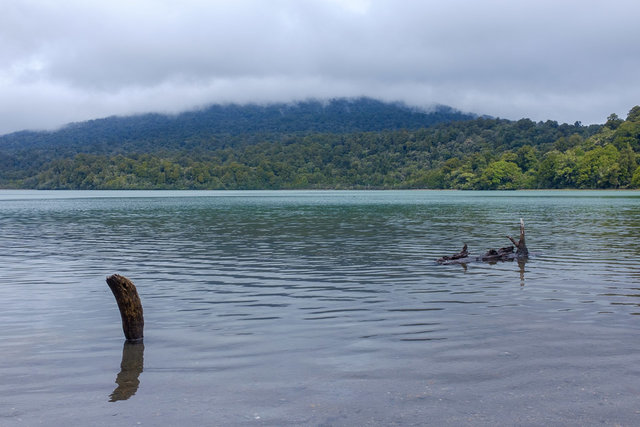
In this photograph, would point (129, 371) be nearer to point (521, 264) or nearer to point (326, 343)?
point (326, 343)

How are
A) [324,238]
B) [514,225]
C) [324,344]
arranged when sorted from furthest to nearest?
1. [514,225]
2. [324,238]
3. [324,344]

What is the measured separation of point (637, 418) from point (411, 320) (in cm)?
787

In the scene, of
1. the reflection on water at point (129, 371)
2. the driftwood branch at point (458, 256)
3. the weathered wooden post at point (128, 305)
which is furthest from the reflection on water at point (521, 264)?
the reflection on water at point (129, 371)

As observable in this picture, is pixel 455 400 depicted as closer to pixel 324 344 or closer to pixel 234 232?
pixel 324 344

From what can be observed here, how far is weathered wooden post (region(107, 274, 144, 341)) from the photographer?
1496 centimetres

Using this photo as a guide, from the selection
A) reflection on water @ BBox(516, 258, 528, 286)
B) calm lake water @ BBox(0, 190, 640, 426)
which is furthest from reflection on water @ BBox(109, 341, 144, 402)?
reflection on water @ BBox(516, 258, 528, 286)

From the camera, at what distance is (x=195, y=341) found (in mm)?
15312

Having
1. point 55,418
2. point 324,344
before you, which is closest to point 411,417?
point 324,344

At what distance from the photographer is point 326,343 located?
14906mm

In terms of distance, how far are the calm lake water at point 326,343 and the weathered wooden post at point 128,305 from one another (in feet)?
1.50

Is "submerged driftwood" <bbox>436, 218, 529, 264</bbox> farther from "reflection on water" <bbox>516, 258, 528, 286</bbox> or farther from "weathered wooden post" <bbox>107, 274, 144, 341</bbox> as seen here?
"weathered wooden post" <bbox>107, 274, 144, 341</bbox>

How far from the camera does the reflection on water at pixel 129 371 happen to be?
1166 cm

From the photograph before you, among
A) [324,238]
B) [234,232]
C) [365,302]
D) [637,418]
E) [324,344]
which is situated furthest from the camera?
[234,232]

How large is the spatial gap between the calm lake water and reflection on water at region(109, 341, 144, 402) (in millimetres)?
47
